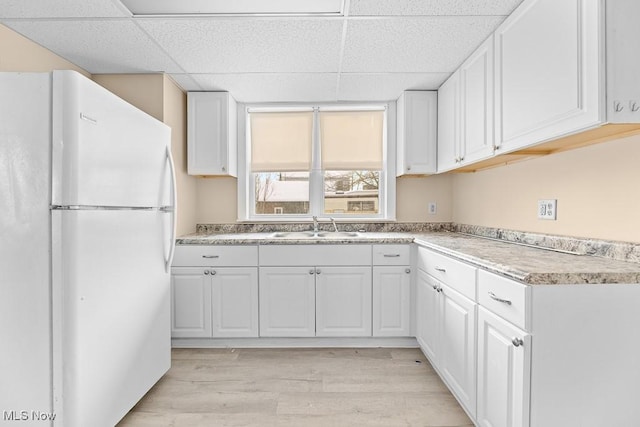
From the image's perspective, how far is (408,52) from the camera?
222 cm

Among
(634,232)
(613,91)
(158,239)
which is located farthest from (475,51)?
(158,239)

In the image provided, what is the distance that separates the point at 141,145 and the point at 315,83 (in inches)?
58.2

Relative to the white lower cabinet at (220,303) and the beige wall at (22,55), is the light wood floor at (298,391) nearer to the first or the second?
the white lower cabinet at (220,303)

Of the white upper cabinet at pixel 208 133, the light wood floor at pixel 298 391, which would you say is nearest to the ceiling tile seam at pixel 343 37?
the white upper cabinet at pixel 208 133

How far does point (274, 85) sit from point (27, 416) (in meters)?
2.47

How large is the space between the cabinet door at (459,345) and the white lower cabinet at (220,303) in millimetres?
1355

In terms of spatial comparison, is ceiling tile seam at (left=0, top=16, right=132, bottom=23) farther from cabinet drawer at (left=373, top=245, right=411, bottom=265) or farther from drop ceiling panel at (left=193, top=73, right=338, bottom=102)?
cabinet drawer at (left=373, top=245, right=411, bottom=265)

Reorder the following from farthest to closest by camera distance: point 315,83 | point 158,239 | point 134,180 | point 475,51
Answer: point 315,83, point 475,51, point 158,239, point 134,180

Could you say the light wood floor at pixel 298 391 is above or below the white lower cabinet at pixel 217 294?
below

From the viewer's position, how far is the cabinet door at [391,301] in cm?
257

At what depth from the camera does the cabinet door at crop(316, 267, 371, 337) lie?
2.57 m

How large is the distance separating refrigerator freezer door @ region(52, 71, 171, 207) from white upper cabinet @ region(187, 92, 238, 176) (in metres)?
0.98

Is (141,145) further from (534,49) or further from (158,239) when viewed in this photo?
(534,49)

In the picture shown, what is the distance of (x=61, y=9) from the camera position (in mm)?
1770
